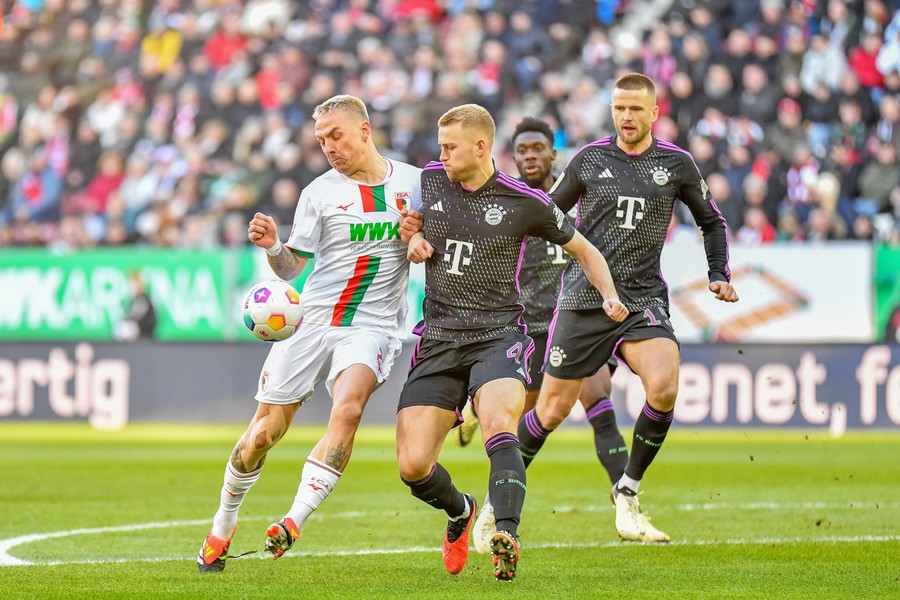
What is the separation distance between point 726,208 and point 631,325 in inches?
379

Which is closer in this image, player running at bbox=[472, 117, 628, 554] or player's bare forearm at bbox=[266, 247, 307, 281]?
player's bare forearm at bbox=[266, 247, 307, 281]

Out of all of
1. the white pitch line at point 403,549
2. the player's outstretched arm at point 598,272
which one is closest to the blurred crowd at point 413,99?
the white pitch line at point 403,549

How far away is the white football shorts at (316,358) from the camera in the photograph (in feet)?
22.9

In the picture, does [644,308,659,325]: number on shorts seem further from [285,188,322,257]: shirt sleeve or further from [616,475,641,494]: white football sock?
[285,188,322,257]: shirt sleeve

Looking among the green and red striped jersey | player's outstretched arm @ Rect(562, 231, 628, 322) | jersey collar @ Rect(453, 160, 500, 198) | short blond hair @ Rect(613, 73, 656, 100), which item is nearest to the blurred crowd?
short blond hair @ Rect(613, 73, 656, 100)

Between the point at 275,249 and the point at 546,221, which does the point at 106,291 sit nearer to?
the point at 275,249

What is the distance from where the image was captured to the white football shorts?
6.99 m

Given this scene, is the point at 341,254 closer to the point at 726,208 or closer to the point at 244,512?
the point at 244,512

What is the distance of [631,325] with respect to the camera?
8.25 meters

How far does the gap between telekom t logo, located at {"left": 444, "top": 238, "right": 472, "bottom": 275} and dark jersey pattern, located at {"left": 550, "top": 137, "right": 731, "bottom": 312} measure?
144 centimetres

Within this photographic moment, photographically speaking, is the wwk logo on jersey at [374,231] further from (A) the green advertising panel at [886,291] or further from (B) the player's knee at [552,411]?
(A) the green advertising panel at [886,291]

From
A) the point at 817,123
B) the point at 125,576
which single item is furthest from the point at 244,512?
the point at 817,123

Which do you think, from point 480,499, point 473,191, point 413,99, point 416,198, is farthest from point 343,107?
point 413,99

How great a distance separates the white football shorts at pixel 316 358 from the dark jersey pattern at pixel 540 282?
94.8 inches
